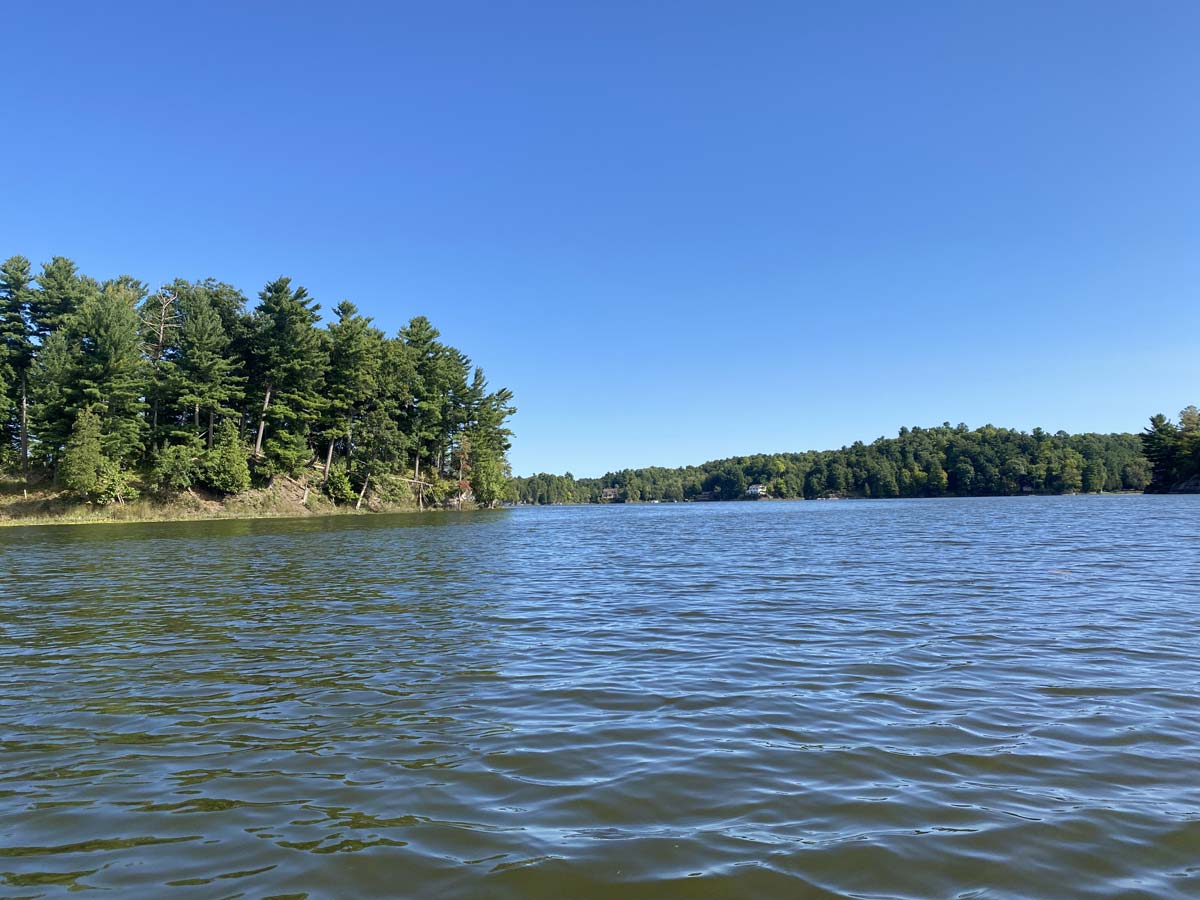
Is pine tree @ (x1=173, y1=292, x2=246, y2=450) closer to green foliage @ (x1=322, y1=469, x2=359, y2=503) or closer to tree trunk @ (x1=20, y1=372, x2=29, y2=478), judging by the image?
tree trunk @ (x1=20, y1=372, x2=29, y2=478)

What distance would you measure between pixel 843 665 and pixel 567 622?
17.6 ft

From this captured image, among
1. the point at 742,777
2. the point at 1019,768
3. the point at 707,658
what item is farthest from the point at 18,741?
the point at 1019,768

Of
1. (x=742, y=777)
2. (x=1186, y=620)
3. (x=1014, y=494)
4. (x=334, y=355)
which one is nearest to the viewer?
(x=742, y=777)

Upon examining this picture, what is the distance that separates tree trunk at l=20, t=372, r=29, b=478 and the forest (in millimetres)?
183

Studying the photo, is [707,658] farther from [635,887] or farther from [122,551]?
[122,551]

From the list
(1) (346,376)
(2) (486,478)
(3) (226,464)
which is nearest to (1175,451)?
(2) (486,478)

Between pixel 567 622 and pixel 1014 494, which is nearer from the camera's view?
pixel 567 622

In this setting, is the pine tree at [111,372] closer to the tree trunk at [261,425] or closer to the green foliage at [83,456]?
the green foliage at [83,456]

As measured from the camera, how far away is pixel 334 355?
239 feet

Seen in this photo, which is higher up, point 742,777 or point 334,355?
point 334,355

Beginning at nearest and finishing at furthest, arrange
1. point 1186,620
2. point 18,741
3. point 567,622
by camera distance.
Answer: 1. point 18,741
2. point 1186,620
3. point 567,622

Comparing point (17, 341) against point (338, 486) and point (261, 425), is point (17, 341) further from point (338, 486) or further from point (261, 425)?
point (338, 486)

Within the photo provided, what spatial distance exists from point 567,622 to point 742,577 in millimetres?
7995

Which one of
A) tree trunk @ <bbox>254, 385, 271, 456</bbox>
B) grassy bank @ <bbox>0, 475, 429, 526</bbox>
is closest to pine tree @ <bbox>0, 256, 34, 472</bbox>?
grassy bank @ <bbox>0, 475, 429, 526</bbox>
